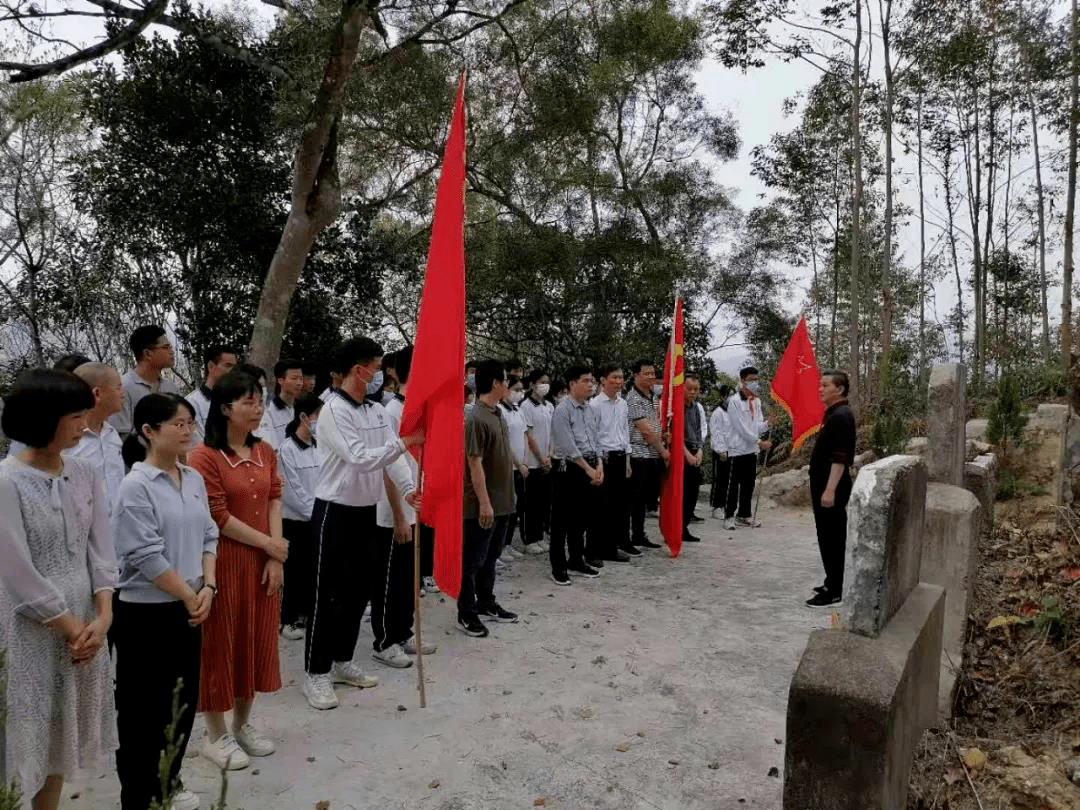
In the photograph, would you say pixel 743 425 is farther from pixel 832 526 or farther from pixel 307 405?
pixel 307 405

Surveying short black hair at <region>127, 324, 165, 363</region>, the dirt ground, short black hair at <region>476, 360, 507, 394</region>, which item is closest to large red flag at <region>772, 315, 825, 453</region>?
the dirt ground

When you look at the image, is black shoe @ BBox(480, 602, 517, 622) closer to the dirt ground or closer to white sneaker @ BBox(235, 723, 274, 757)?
the dirt ground

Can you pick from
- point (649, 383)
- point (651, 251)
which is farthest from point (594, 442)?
point (651, 251)

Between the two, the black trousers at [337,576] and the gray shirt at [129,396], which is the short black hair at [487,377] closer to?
the black trousers at [337,576]

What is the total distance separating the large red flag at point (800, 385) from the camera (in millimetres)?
7645

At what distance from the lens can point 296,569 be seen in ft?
15.8

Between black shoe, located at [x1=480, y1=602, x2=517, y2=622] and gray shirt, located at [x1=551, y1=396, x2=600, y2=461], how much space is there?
1.63 meters

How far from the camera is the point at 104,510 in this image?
95.1 inches

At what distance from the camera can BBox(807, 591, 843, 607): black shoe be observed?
5598 millimetres

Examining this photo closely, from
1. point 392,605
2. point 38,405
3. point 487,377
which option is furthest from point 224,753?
point 487,377

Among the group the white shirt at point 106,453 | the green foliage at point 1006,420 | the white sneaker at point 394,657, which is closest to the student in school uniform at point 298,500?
the white sneaker at point 394,657

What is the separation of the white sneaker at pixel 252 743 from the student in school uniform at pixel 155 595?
2.11ft

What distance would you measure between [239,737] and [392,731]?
0.65 m

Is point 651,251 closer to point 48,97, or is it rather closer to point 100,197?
point 100,197
